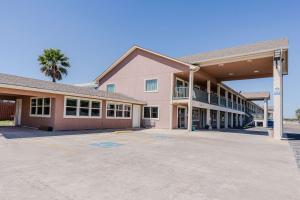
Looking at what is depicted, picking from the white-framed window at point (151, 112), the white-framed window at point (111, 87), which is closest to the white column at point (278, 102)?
the white-framed window at point (151, 112)

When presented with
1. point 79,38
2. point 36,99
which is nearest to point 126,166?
point 36,99

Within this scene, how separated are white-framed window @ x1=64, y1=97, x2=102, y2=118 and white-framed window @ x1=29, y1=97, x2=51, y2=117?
51.3 inches

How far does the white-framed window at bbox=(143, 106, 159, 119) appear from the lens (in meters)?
20.8

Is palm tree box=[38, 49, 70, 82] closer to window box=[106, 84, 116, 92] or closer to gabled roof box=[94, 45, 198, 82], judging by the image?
gabled roof box=[94, 45, 198, 82]

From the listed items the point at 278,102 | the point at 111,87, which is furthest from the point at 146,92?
the point at 278,102

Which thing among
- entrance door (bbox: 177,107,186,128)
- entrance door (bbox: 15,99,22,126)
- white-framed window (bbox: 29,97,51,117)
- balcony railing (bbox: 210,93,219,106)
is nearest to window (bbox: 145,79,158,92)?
entrance door (bbox: 177,107,186,128)

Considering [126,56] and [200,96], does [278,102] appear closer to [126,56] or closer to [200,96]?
[200,96]

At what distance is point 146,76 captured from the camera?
21.6 meters

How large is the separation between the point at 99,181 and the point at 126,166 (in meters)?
1.42

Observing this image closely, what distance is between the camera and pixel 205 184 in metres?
4.35

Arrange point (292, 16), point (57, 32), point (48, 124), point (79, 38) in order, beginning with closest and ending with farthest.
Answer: point (292, 16) < point (48, 124) < point (57, 32) < point (79, 38)

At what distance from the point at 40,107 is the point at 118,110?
6.82 metres

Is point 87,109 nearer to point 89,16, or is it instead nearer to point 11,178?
point 89,16

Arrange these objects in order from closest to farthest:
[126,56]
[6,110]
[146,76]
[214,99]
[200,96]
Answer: [200,96] < [146,76] < [126,56] < [214,99] < [6,110]
